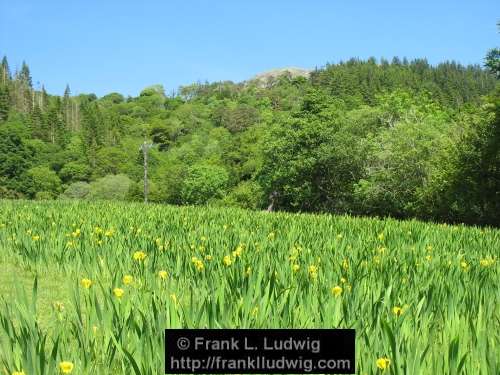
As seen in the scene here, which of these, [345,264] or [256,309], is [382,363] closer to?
[256,309]

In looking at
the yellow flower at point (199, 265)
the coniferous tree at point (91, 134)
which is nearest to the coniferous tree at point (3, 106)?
the coniferous tree at point (91, 134)

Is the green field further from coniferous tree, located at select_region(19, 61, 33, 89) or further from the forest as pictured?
coniferous tree, located at select_region(19, 61, 33, 89)

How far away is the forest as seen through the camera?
28.5 m

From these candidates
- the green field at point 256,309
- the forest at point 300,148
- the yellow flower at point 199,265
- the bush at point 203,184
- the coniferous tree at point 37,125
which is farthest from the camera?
the coniferous tree at point 37,125

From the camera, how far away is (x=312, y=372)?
2568 mm

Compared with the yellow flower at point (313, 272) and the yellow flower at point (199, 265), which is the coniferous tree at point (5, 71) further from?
the yellow flower at point (313, 272)

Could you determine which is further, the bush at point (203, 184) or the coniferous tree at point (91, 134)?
the coniferous tree at point (91, 134)

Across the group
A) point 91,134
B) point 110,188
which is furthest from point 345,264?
point 91,134

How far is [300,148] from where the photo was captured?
139 ft

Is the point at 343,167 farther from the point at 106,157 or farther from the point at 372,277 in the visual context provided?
the point at 106,157

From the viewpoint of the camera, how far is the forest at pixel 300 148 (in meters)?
28.5

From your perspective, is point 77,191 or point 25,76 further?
point 25,76

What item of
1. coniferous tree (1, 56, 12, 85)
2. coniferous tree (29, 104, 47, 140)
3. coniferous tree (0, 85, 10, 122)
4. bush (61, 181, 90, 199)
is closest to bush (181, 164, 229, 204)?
bush (61, 181, 90, 199)

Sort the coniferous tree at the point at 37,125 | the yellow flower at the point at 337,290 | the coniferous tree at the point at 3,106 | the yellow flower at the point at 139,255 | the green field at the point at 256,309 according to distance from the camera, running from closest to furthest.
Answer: the green field at the point at 256,309 < the yellow flower at the point at 337,290 < the yellow flower at the point at 139,255 < the coniferous tree at the point at 37,125 < the coniferous tree at the point at 3,106
